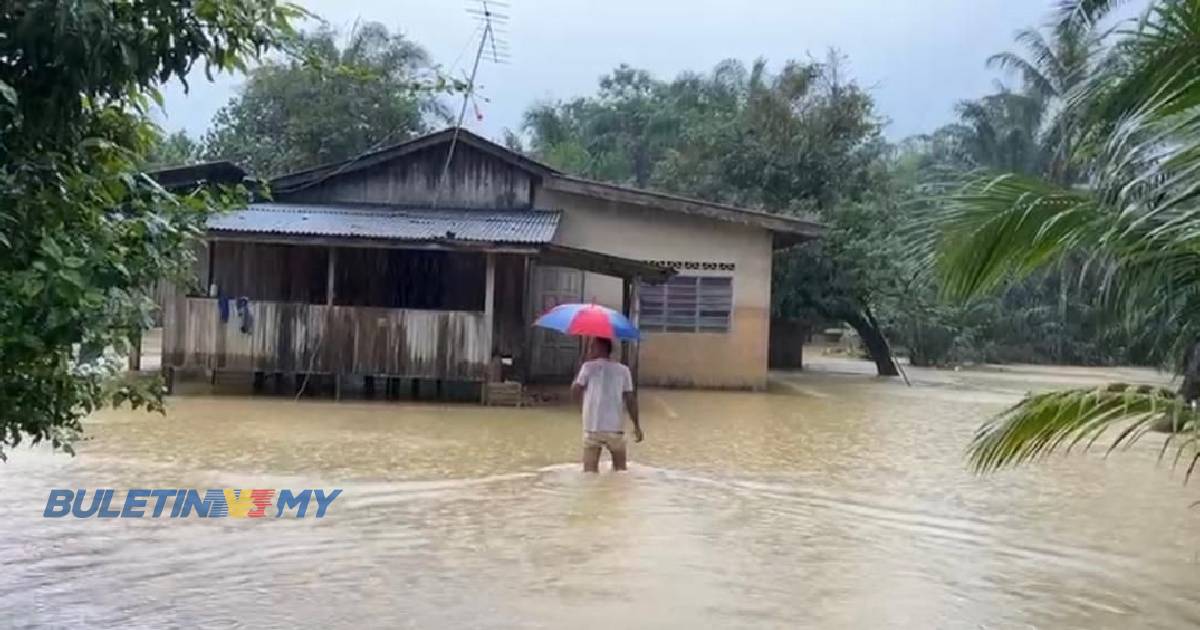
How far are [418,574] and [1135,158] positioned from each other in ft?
14.4

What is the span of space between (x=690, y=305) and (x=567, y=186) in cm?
318

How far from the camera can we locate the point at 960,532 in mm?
8797

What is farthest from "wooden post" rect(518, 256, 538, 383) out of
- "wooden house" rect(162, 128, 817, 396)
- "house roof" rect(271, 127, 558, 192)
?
"house roof" rect(271, 127, 558, 192)

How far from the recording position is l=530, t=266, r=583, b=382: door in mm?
21406

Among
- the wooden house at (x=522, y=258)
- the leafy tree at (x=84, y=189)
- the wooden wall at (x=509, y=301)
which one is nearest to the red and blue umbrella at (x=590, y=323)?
the leafy tree at (x=84, y=189)

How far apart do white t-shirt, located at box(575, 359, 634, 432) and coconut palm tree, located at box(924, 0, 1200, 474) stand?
4.74m

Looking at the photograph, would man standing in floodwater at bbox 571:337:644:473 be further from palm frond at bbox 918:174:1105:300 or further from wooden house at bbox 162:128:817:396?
wooden house at bbox 162:128:817:396

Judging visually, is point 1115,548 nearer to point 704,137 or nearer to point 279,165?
point 704,137

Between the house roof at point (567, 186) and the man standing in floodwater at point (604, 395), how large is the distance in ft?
36.9

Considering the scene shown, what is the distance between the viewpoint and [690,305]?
21.9m

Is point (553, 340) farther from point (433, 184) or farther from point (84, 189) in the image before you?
point (84, 189)

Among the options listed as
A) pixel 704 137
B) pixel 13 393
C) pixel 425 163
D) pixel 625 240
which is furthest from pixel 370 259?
pixel 13 393

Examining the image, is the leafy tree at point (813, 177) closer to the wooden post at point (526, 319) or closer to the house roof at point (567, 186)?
the house roof at point (567, 186)

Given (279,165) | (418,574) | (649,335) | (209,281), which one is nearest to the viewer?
(418,574)
